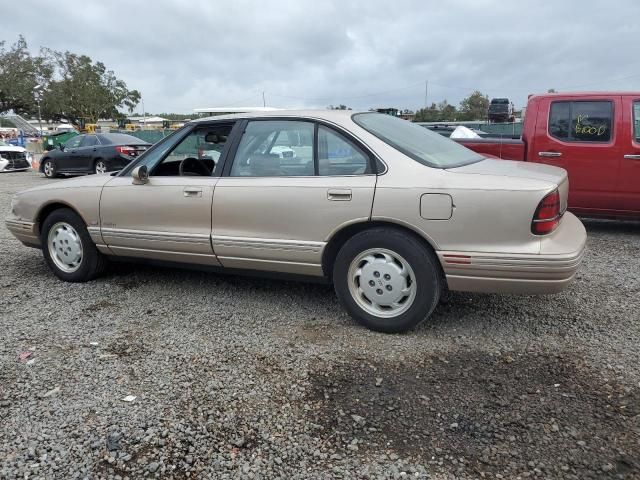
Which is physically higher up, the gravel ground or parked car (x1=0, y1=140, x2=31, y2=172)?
parked car (x1=0, y1=140, x2=31, y2=172)

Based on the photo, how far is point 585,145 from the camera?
6.11 m

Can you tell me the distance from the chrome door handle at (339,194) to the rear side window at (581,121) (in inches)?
161

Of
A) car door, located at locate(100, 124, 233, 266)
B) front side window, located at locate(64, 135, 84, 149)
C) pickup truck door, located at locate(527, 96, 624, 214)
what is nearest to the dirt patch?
car door, located at locate(100, 124, 233, 266)

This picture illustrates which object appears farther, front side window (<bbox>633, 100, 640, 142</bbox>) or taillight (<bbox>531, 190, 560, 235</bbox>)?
front side window (<bbox>633, 100, 640, 142</bbox>)

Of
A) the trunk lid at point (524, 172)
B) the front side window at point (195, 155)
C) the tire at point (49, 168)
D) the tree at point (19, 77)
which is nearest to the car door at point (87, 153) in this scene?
the tire at point (49, 168)

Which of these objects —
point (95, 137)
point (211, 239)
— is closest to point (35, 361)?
point (211, 239)

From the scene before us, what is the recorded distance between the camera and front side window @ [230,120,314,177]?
12.1 feet

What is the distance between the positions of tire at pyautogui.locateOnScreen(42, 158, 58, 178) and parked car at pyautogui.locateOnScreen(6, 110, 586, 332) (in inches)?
499

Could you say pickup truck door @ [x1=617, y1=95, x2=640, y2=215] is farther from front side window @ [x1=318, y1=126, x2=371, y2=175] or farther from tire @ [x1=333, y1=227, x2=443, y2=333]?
front side window @ [x1=318, y1=126, x2=371, y2=175]

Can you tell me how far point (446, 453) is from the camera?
2.27 metres

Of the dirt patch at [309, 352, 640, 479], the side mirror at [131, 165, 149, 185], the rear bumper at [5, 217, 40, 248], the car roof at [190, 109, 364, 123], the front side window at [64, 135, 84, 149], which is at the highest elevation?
the front side window at [64, 135, 84, 149]

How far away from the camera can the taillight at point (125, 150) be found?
14383 millimetres

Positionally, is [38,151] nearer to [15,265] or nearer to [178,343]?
[15,265]

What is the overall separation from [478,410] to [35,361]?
2627 millimetres
